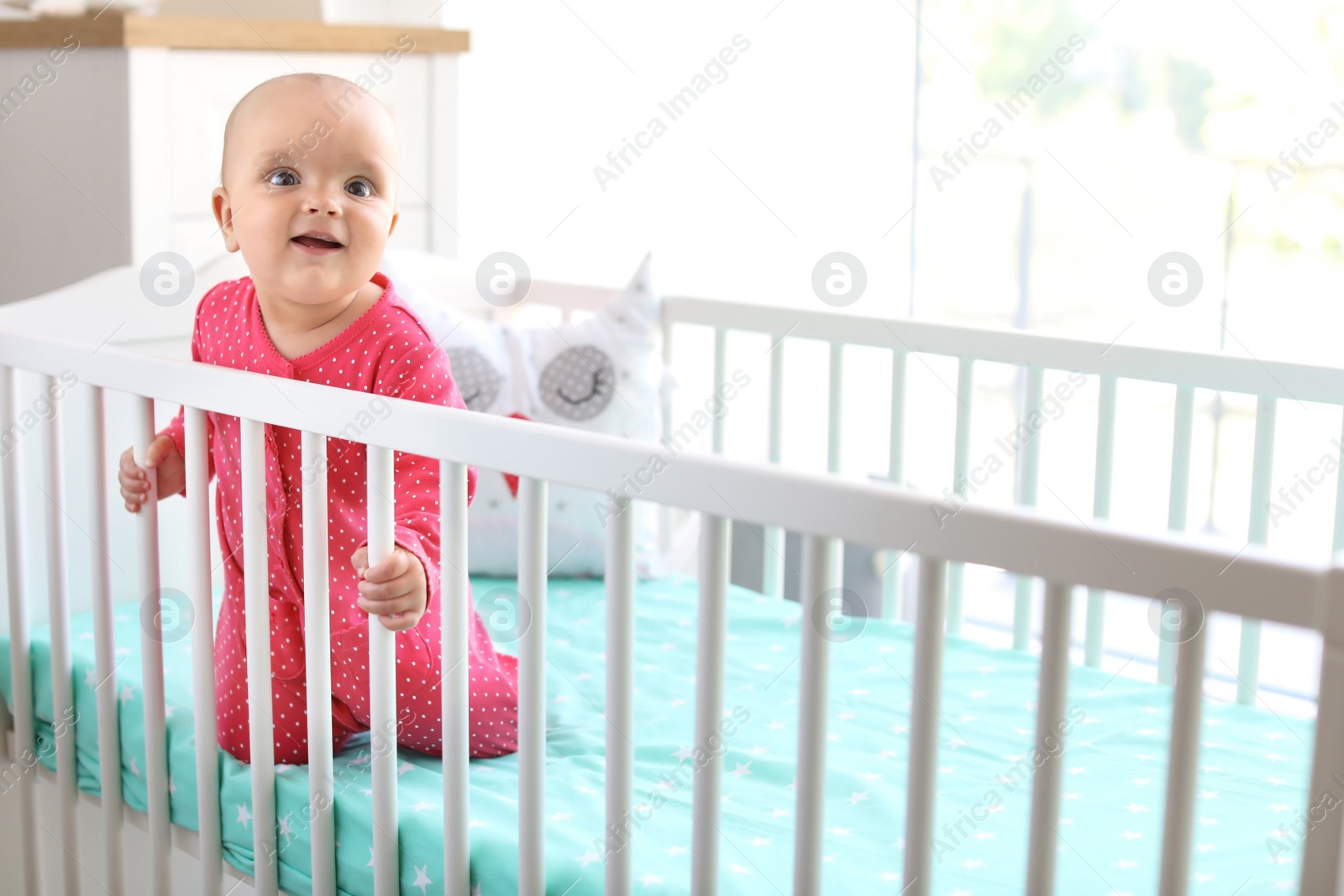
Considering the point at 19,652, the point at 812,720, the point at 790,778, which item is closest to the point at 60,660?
the point at 19,652

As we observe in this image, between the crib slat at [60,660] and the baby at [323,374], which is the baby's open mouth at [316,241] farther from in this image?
the crib slat at [60,660]

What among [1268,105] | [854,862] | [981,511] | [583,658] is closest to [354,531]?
[583,658]

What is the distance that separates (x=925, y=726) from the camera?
78cm

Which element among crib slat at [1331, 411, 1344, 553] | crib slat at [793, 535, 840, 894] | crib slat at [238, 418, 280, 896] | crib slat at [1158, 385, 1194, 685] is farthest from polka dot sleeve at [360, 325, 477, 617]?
crib slat at [1331, 411, 1344, 553]

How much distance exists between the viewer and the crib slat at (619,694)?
89 cm

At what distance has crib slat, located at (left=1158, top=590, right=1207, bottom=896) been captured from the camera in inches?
27.8

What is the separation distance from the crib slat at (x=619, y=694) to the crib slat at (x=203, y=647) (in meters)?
0.38

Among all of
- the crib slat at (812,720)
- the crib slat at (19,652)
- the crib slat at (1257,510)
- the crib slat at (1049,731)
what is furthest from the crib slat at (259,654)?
the crib slat at (1257,510)

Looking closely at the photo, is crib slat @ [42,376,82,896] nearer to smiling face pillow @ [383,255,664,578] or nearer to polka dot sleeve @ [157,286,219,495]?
polka dot sleeve @ [157,286,219,495]

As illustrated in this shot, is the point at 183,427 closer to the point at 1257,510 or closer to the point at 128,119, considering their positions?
the point at 128,119

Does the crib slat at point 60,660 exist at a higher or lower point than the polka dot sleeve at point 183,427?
lower

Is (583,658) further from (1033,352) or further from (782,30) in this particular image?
(782,30)

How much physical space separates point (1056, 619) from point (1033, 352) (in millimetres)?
758

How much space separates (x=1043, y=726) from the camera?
75 centimetres
